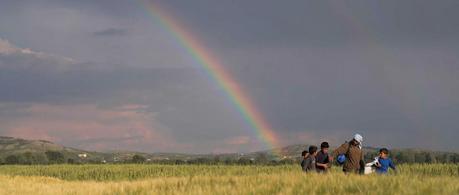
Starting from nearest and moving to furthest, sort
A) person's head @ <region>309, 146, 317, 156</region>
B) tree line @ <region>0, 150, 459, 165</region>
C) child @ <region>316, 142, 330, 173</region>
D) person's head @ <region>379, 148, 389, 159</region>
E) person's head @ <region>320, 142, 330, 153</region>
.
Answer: person's head @ <region>379, 148, 389, 159</region> < person's head @ <region>320, 142, 330, 153</region> < child @ <region>316, 142, 330, 173</region> < person's head @ <region>309, 146, 317, 156</region> < tree line @ <region>0, 150, 459, 165</region>

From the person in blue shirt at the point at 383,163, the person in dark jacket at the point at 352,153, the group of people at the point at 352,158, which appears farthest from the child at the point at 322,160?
the person in blue shirt at the point at 383,163

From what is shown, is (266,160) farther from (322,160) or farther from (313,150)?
(322,160)

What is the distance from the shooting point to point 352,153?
58.9 ft

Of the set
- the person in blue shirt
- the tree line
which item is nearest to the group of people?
the person in blue shirt

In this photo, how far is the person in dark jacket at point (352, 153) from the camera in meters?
17.9

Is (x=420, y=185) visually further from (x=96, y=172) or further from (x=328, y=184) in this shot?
(x=96, y=172)

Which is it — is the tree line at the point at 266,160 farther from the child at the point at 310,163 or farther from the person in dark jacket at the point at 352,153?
the person in dark jacket at the point at 352,153

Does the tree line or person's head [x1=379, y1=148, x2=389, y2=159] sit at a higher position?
the tree line

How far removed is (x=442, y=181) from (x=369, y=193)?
236 centimetres

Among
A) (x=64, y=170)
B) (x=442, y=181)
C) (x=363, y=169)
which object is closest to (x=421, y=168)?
(x=363, y=169)

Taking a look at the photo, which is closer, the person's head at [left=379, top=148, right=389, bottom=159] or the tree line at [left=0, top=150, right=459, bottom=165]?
the person's head at [left=379, top=148, right=389, bottom=159]

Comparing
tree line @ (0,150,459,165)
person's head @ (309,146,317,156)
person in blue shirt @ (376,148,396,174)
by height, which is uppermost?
tree line @ (0,150,459,165)

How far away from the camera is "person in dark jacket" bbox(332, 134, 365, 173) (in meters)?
17.9

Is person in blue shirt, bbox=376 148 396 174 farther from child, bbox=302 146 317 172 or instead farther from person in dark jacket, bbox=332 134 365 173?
child, bbox=302 146 317 172
